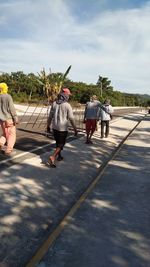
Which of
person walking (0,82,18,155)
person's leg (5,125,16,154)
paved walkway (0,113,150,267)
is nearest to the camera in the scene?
paved walkway (0,113,150,267)

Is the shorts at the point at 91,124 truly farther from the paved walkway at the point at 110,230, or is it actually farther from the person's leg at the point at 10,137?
the paved walkway at the point at 110,230

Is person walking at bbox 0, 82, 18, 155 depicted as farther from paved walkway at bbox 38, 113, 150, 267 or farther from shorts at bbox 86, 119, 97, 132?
shorts at bbox 86, 119, 97, 132

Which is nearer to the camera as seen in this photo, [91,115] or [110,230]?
[110,230]

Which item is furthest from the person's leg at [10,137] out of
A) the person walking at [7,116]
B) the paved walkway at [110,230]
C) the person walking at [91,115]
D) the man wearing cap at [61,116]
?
the person walking at [91,115]

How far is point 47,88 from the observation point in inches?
672

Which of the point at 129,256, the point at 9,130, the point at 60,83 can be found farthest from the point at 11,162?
the point at 60,83

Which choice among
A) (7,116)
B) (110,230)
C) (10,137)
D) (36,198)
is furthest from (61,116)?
(110,230)

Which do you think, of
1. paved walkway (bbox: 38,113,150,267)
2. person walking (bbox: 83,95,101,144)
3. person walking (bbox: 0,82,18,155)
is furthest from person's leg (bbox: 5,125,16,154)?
person walking (bbox: 83,95,101,144)

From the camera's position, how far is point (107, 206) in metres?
6.19

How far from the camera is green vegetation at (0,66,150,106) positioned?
17.3m

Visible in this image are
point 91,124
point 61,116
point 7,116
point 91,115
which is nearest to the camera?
point 61,116

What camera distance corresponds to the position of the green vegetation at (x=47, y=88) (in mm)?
17297

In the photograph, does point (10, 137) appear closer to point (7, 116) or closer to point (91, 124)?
point (7, 116)

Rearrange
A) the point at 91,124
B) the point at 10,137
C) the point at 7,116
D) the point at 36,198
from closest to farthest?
the point at 36,198
the point at 7,116
the point at 10,137
the point at 91,124
